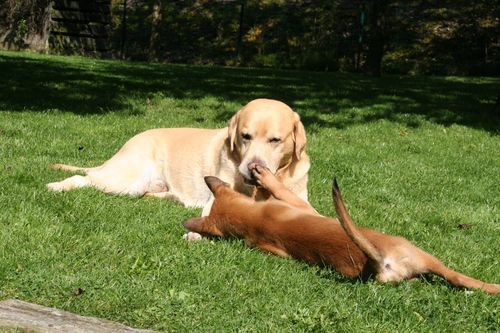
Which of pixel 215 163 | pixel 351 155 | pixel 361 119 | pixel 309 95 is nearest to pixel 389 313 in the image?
pixel 215 163

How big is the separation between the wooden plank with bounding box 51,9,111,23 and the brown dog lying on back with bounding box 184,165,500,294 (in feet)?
88.6

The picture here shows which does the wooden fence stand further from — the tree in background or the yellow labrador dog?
the yellow labrador dog

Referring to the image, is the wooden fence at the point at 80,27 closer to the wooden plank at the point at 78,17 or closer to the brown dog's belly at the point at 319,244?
the wooden plank at the point at 78,17

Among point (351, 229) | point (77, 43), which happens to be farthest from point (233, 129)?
point (77, 43)

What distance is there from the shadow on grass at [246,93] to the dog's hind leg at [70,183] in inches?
211

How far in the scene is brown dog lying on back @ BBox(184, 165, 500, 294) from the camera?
4176 mm

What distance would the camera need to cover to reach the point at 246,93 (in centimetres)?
1508

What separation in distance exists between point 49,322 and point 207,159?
3520 millimetres

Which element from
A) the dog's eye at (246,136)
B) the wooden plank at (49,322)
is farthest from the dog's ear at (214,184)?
the wooden plank at (49,322)

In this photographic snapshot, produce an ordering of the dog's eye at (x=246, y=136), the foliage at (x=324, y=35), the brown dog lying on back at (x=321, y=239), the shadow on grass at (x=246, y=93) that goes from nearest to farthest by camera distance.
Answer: the brown dog lying on back at (x=321, y=239) < the dog's eye at (x=246, y=136) < the shadow on grass at (x=246, y=93) < the foliage at (x=324, y=35)

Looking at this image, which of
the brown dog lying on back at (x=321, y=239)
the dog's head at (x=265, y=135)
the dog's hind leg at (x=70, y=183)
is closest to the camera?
the brown dog lying on back at (x=321, y=239)

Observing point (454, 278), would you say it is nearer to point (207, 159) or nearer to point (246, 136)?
point (246, 136)

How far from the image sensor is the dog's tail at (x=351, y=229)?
12.3 ft

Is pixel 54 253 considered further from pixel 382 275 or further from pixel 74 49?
pixel 74 49
